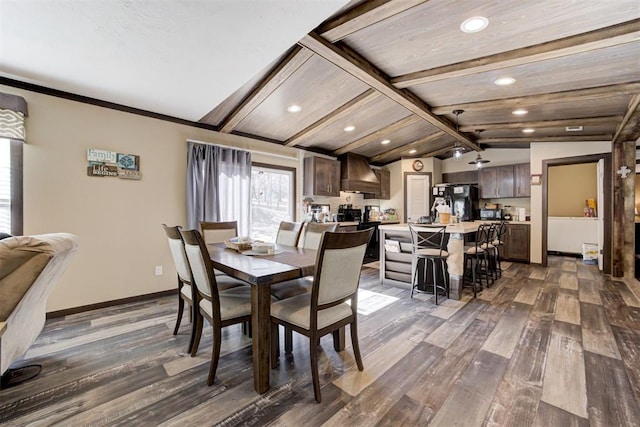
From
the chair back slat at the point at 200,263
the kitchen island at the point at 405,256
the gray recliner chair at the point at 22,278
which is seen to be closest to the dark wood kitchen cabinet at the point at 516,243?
the kitchen island at the point at 405,256

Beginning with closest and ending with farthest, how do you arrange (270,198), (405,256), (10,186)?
1. (10,186)
2. (405,256)
3. (270,198)

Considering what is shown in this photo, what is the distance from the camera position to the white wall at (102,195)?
282cm

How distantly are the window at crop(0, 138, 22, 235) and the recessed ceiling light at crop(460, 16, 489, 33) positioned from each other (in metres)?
4.22

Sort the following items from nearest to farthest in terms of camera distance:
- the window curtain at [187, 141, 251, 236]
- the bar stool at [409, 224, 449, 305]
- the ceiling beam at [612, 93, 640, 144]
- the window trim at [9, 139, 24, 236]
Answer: the window trim at [9, 139, 24, 236] → the ceiling beam at [612, 93, 640, 144] → the bar stool at [409, 224, 449, 305] → the window curtain at [187, 141, 251, 236]

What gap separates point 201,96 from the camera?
9.87 feet

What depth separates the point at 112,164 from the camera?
10.5 feet

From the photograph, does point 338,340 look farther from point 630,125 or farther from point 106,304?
point 630,125

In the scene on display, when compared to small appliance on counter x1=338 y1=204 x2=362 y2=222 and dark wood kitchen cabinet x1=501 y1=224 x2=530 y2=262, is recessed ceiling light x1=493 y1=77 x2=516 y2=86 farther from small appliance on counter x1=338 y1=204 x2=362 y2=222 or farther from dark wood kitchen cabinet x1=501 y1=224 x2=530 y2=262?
dark wood kitchen cabinet x1=501 y1=224 x2=530 y2=262

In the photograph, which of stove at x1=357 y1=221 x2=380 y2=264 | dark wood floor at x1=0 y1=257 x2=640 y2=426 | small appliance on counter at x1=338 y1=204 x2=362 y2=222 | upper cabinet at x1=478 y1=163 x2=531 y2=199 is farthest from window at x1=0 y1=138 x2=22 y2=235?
upper cabinet at x1=478 y1=163 x2=531 y2=199

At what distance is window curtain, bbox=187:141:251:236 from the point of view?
3.79 meters

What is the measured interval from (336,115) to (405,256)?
7.65 feet

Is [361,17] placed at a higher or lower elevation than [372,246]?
higher

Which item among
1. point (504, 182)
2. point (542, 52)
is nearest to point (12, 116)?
point (542, 52)

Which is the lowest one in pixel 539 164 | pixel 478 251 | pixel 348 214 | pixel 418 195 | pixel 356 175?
pixel 478 251
